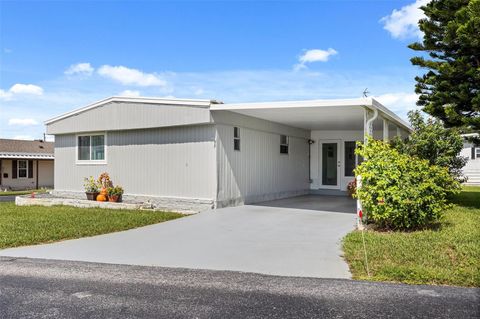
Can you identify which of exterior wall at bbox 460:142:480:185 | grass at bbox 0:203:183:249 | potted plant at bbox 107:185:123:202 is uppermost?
exterior wall at bbox 460:142:480:185

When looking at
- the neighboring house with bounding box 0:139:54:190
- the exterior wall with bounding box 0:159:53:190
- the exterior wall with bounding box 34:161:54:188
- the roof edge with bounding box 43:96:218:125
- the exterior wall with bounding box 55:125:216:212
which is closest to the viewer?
the roof edge with bounding box 43:96:218:125

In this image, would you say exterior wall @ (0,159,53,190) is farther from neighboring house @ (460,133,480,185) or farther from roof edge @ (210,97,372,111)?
neighboring house @ (460,133,480,185)

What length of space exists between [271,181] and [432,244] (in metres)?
7.54

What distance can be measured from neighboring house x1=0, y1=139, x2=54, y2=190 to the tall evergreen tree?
77.5 feet

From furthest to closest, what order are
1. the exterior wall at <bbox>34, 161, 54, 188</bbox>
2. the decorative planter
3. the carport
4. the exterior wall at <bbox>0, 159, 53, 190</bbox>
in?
the exterior wall at <bbox>34, 161, 54, 188</bbox>
the exterior wall at <bbox>0, 159, 53, 190</bbox>
the decorative planter
the carport

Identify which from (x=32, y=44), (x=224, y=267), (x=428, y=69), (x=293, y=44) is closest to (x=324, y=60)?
(x=293, y=44)

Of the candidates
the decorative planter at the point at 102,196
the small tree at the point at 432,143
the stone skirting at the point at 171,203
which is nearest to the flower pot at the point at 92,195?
the decorative planter at the point at 102,196

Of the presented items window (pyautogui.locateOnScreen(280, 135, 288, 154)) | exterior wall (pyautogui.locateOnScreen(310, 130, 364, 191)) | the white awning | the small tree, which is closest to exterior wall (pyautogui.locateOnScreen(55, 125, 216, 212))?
window (pyautogui.locateOnScreen(280, 135, 288, 154))

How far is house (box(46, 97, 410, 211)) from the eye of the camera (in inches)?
428

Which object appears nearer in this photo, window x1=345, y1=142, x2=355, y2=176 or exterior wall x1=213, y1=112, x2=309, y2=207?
exterior wall x1=213, y1=112, x2=309, y2=207

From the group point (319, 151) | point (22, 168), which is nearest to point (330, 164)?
point (319, 151)

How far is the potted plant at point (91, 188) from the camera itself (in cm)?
1300

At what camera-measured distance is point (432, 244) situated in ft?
20.7

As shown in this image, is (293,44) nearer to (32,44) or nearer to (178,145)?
(178,145)
